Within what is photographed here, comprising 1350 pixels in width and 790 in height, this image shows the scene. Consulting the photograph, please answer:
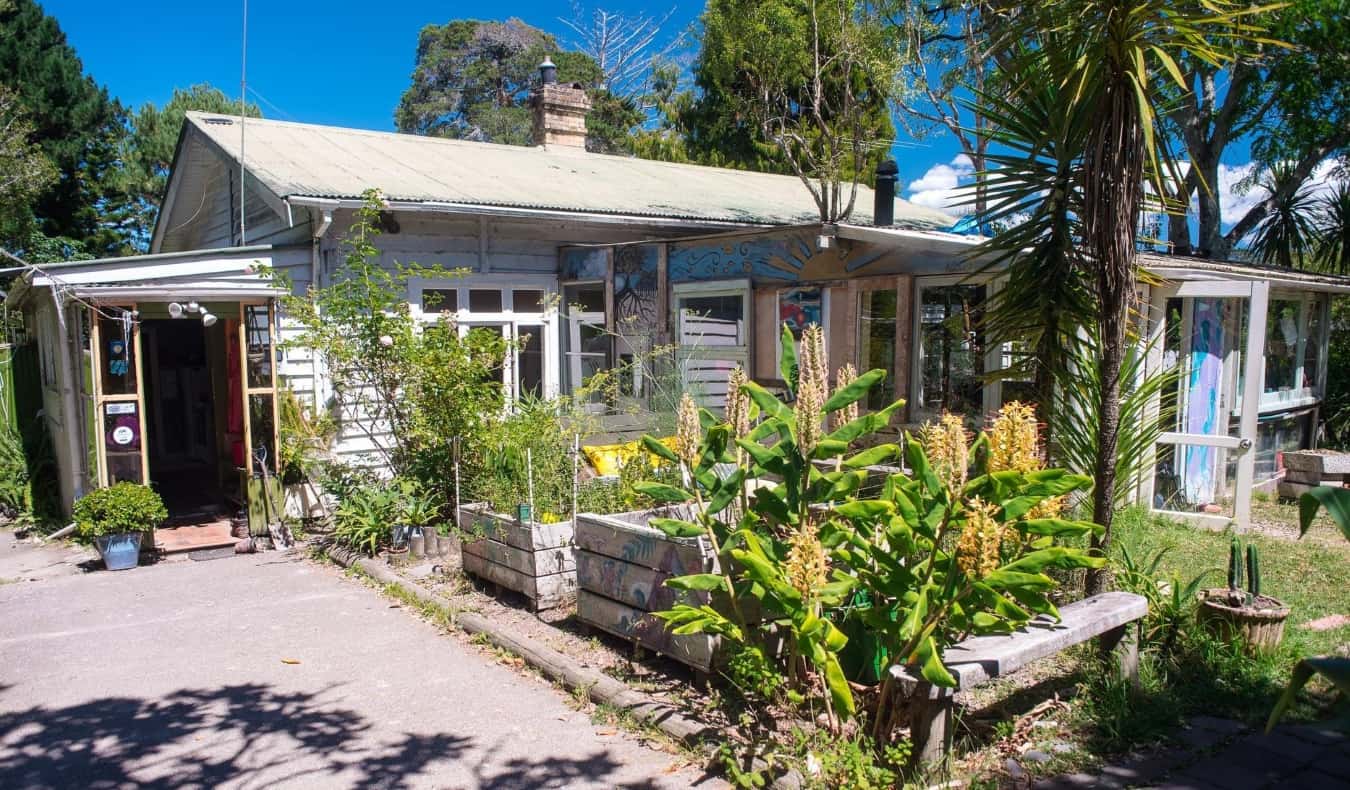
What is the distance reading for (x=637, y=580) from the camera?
498 centimetres

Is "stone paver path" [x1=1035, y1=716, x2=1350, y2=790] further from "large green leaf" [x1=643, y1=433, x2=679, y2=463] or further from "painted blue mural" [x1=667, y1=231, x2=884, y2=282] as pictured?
"painted blue mural" [x1=667, y1=231, x2=884, y2=282]

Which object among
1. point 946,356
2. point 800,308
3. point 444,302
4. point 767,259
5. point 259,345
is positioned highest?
point 767,259

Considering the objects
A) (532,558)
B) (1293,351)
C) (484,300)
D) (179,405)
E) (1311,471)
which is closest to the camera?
(532,558)

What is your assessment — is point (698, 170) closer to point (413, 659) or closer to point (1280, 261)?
point (1280, 261)

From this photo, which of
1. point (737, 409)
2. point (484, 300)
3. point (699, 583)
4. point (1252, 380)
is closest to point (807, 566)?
point (699, 583)

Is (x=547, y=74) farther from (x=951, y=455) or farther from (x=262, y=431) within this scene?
(x=951, y=455)

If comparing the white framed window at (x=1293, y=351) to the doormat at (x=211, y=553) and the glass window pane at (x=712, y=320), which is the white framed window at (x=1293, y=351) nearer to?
the glass window pane at (x=712, y=320)

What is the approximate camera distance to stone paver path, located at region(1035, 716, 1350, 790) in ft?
12.0

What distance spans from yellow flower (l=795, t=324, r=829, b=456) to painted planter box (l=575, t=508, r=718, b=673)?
0.96 meters

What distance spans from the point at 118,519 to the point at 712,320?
5798 millimetres

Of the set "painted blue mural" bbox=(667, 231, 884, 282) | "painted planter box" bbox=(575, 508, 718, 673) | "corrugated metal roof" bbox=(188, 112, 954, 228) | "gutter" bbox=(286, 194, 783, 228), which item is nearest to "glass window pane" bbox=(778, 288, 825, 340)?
"painted blue mural" bbox=(667, 231, 884, 282)

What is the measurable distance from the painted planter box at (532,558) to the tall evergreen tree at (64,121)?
20992 millimetres

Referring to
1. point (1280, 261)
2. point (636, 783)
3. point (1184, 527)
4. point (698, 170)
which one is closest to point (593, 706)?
point (636, 783)

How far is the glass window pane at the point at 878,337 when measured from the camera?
325 inches
